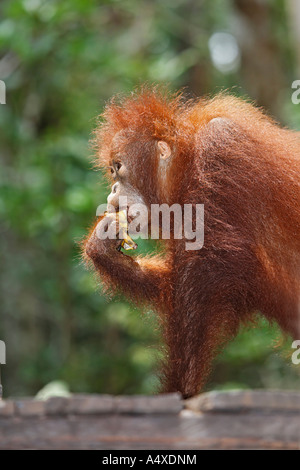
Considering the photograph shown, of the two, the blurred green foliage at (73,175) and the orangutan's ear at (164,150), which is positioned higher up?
the blurred green foliage at (73,175)

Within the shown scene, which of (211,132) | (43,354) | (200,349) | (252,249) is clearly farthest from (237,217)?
Result: (43,354)

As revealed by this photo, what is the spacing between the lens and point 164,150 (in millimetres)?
2930

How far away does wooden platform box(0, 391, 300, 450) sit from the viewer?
1354 mm

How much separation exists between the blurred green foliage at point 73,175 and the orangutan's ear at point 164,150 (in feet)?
6.49

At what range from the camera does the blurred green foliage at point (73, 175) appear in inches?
221

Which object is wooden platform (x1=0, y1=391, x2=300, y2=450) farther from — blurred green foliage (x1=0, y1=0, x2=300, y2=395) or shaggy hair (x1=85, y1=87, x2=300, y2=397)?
blurred green foliage (x1=0, y1=0, x2=300, y2=395)

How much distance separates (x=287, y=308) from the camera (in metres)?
2.95

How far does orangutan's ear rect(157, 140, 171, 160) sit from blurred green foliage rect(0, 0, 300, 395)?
1978mm

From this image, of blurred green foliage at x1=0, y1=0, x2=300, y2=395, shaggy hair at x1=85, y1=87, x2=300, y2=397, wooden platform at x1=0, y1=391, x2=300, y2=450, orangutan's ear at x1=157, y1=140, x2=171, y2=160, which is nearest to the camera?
wooden platform at x1=0, y1=391, x2=300, y2=450

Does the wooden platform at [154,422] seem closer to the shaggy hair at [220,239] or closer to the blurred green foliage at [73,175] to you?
the shaggy hair at [220,239]

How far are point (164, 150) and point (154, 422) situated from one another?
5.68 ft

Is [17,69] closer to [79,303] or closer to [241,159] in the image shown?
[79,303]

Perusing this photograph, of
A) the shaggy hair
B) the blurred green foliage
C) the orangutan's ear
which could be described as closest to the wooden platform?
the shaggy hair

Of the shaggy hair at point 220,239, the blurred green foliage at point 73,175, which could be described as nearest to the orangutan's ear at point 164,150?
the shaggy hair at point 220,239
